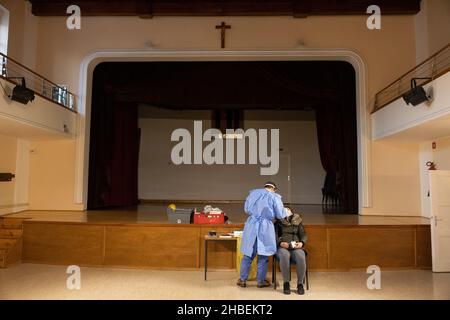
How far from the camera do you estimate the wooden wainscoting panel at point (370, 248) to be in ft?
16.2

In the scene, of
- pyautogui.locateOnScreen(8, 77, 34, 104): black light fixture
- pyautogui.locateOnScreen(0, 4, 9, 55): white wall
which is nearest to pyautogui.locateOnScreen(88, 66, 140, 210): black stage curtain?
pyautogui.locateOnScreen(0, 4, 9, 55): white wall

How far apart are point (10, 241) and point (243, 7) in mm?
6178

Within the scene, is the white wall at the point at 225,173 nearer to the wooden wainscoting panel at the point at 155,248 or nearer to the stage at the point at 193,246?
the stage at the point at 193,246

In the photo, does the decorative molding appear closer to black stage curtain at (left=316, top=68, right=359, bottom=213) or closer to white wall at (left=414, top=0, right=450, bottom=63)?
black stage curtain at (left=316, top=68, right=359, bottom=213)

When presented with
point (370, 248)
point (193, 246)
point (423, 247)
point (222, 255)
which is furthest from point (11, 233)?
point (423, 247)

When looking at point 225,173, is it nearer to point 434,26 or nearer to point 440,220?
point 434,26

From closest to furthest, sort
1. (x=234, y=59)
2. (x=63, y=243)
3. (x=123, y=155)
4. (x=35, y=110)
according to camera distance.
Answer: (x=63, y=243) < (x=35, y=110) < (x=234, y=59) < (x=123, y=155)

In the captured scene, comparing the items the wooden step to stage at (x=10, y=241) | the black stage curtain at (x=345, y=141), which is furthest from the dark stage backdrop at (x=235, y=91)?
the wooden step to stage at (x=10, y=241)

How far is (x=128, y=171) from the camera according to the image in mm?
9125

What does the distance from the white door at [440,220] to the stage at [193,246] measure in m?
0.19

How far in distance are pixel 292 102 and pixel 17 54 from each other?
233 inches

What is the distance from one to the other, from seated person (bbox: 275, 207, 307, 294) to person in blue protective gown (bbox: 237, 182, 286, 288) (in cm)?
14

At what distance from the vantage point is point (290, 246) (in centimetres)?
392
